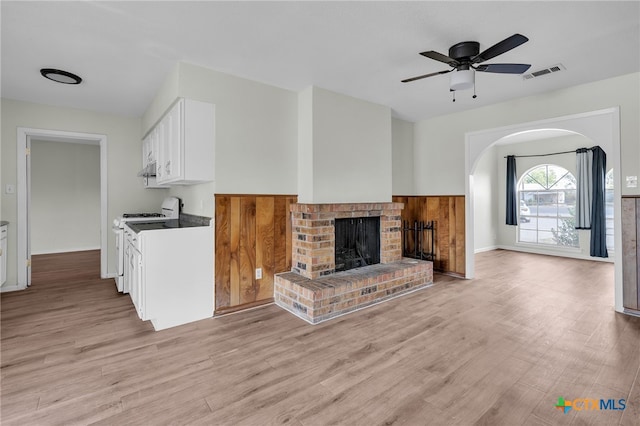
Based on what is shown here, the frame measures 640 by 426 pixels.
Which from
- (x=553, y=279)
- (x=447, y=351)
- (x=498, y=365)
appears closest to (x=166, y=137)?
(x=447, y=351)

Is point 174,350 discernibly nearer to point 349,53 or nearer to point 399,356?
point 399,356

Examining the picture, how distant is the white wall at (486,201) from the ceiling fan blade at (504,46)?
5.36 m

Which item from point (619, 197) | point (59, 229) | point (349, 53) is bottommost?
point (59, 229)

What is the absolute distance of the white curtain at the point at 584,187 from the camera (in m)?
6.19

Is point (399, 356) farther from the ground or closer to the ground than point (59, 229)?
closer to the ground

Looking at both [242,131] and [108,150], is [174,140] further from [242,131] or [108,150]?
[108,150]

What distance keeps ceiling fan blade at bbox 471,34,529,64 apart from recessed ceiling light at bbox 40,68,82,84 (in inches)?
164

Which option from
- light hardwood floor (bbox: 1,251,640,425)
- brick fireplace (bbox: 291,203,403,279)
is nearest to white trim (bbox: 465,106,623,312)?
light hardwood floor (bbox: 1,251,640,425)

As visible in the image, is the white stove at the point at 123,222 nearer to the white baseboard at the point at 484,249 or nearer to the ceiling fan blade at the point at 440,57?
the ceiling fan blade at the point at 440,57

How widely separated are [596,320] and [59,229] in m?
9.43

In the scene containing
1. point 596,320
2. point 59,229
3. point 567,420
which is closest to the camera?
point 567,420

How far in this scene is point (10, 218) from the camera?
422 cm

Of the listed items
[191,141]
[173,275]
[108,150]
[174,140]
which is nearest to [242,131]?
[191,141]

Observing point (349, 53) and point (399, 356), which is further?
point (349, 53)
